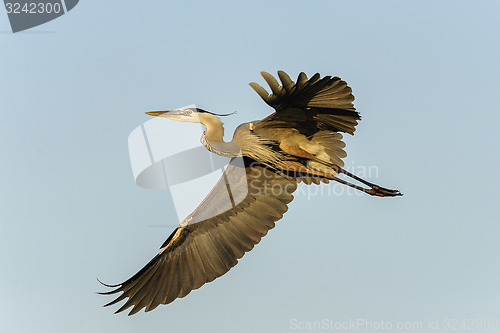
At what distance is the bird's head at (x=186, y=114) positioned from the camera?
10.3 meters

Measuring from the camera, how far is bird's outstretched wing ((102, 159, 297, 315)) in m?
10.8

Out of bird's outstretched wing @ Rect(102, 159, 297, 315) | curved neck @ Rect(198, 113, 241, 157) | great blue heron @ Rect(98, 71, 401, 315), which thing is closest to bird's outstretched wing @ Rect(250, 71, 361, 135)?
great blue heron @ Rect(98, 71, 401, 315)

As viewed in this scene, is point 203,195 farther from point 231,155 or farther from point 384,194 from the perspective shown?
point 384,194

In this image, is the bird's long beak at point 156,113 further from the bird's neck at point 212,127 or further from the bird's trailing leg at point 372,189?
the bird's trailing leg at point 372,189

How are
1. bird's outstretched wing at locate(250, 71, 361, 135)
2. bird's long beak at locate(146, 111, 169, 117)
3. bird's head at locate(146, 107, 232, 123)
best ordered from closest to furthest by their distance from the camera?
bird's outstretched wing at locate(250, 71, 361, 135)
bird's head at locate(146, 107, 232, 123)
bird's long beak at locate(146, 111, 169, 117)

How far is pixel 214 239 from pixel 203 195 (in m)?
0.82

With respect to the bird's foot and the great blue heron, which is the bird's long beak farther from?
the bird's foot

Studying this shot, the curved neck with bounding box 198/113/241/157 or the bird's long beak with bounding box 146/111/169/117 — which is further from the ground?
the bird's long beak with bounding box 146/111/169/117

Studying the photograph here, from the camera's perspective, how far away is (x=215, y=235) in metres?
11.4

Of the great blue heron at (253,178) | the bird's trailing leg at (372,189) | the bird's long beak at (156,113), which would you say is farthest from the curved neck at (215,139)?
the bird's trailing leg at (372,189)

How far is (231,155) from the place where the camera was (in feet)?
33.5

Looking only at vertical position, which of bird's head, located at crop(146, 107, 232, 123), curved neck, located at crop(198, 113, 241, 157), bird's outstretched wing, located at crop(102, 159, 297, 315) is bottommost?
bird's outstretched wing, located at crop(102, 159, 297, 315)

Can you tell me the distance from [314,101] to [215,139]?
1.79m

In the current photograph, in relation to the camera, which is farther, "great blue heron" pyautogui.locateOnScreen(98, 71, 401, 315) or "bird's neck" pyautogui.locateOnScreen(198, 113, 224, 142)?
"bird's neck" pyautogui.locateOnScreen(198, 113, 224, 142)
